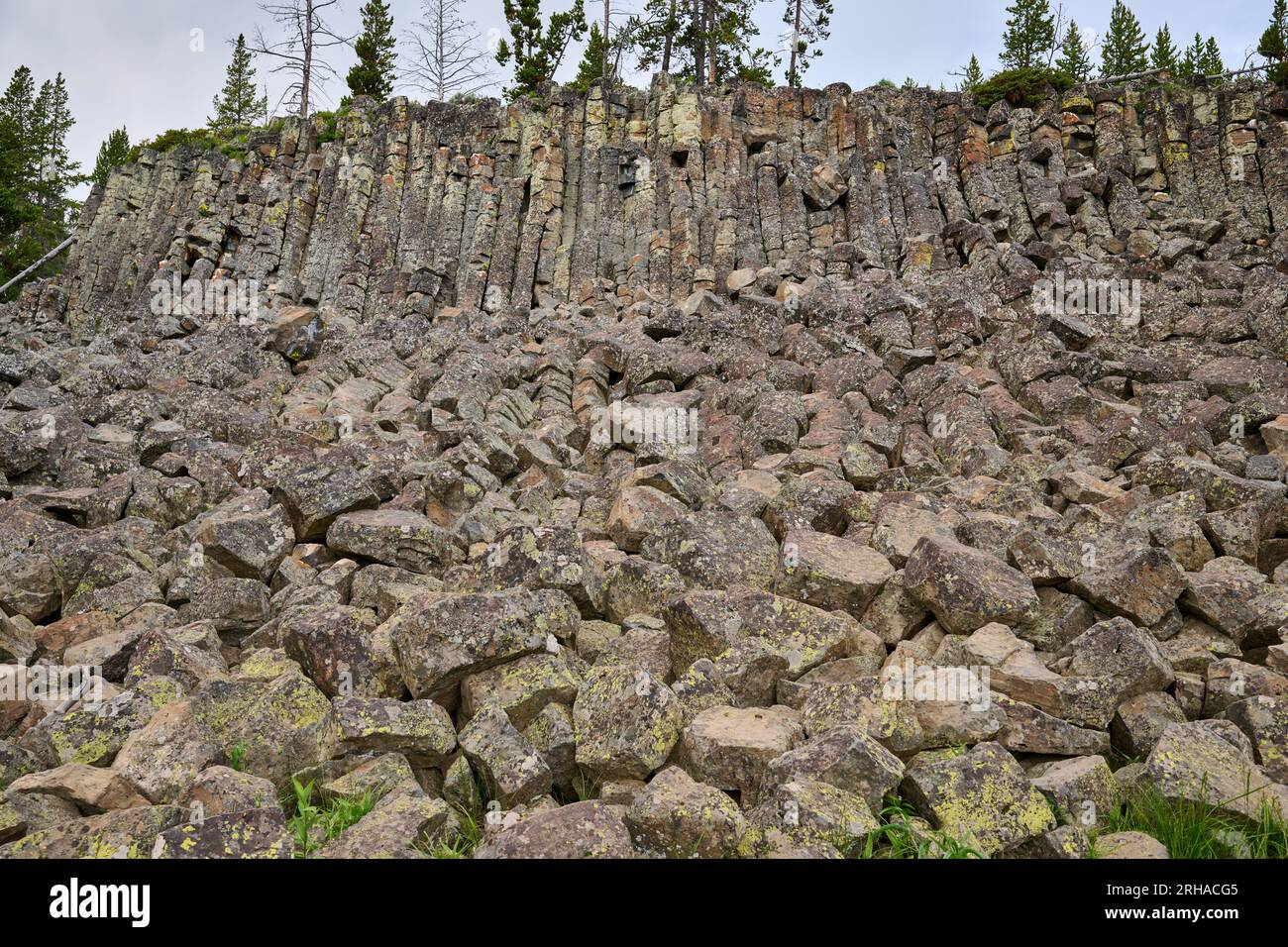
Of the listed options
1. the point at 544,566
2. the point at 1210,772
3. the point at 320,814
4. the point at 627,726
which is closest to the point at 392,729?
the point at 320,814

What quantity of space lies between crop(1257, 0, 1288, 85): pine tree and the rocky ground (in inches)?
137

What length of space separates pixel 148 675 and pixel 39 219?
138 feet

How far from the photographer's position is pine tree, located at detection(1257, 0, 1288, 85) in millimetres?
23875

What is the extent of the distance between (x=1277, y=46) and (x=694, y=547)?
34528 millimetres

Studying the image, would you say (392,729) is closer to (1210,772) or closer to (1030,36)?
(1210,772)

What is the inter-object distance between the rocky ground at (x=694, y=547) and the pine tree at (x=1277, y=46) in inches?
137

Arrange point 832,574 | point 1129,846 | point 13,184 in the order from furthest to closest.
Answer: point 13,184
point 832,574
point 1129,846

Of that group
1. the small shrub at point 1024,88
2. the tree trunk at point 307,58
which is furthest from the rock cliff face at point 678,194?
the tree trunk at point 307,58

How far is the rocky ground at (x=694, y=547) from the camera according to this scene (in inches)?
215

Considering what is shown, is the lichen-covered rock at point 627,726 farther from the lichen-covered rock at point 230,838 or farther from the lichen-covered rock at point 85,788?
the lichen-covered rock at point 85,788

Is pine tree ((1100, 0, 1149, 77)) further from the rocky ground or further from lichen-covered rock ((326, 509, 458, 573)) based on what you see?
lichen-covered rock ((326, 509, 458, 573))

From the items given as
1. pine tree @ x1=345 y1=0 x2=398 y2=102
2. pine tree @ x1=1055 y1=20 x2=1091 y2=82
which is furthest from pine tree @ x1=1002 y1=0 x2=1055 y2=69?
pine tree @ x1=345 y1=0 x2=398 y2=102

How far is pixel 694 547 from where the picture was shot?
8281 millimetres

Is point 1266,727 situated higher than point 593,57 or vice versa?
point 593,57
